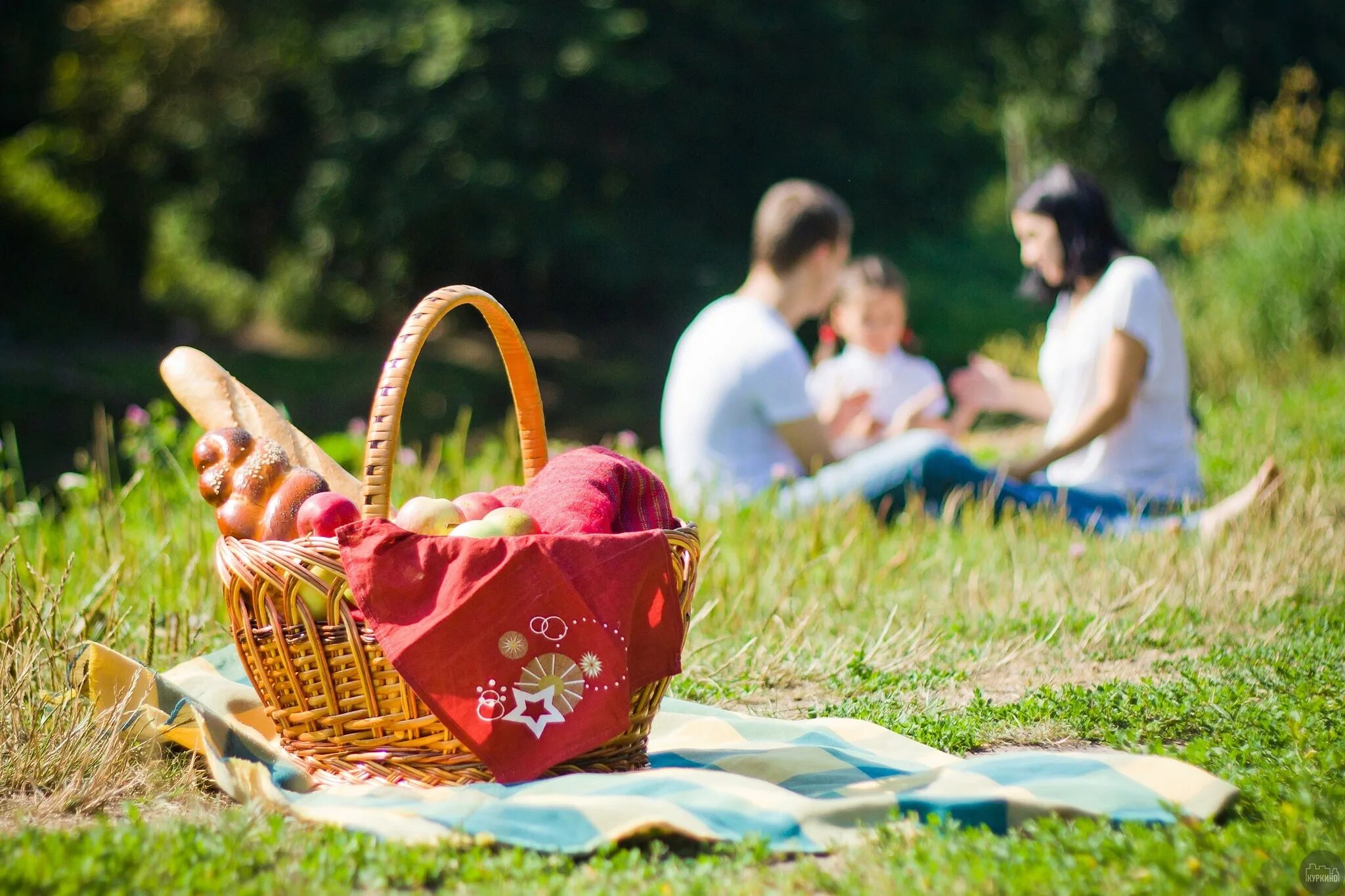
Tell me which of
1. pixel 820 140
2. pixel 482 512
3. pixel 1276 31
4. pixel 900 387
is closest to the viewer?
pixel 482 512

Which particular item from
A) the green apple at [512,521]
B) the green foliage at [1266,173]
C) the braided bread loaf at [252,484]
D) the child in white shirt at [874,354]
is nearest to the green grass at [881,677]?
the braided bread loaf at [252,484]

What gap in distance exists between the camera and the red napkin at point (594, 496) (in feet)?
8.17

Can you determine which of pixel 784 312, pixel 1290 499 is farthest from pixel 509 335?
pixel 1290 499

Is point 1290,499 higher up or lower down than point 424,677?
lower down

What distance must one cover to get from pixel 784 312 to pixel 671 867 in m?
3.30

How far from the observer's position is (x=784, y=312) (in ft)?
16.4

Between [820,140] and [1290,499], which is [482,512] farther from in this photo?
[820,140]

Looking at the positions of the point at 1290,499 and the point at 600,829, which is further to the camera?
the point at 1290,499

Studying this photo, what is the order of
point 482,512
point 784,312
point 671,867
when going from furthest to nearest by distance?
point 784,312
point 482,512
point 671,867

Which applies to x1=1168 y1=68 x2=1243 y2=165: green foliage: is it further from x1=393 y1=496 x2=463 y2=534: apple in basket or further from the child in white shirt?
x1=393 y1=496 x2=463 y2=534: apple in basket

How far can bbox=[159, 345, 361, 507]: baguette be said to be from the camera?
114 inches

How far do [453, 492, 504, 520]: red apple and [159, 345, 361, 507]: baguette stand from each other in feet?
1.08

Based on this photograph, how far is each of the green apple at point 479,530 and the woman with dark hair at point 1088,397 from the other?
8.35ft

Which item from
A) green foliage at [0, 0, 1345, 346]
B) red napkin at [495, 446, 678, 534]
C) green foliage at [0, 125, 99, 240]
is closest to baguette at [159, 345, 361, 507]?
red napkin at [495, 446, 678, 534]
